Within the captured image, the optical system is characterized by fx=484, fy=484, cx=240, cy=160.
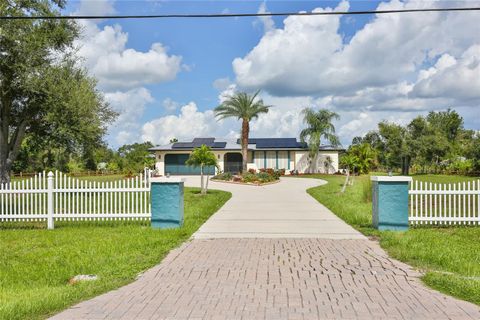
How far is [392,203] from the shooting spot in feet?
35.0

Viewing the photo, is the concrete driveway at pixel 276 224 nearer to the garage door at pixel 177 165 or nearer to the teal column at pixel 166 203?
the teal column at pixel 166 203

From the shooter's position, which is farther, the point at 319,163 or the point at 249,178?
the point at 319,163

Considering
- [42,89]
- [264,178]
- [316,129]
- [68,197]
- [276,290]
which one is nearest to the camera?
[276,290]

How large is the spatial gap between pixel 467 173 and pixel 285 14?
44.5 metres

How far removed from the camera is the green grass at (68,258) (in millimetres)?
5562

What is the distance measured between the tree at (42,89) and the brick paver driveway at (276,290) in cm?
1335

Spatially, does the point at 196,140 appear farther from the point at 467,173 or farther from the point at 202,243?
the point at 202,243

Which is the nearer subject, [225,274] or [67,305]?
[67,305]

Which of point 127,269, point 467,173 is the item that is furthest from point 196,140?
point 127,269

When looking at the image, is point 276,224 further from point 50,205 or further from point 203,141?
point 203,141

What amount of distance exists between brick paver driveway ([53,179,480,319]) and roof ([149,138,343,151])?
1711 inches

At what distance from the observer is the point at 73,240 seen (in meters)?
9.87

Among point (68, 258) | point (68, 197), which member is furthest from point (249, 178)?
point (68, 258)

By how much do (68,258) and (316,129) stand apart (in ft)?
150
